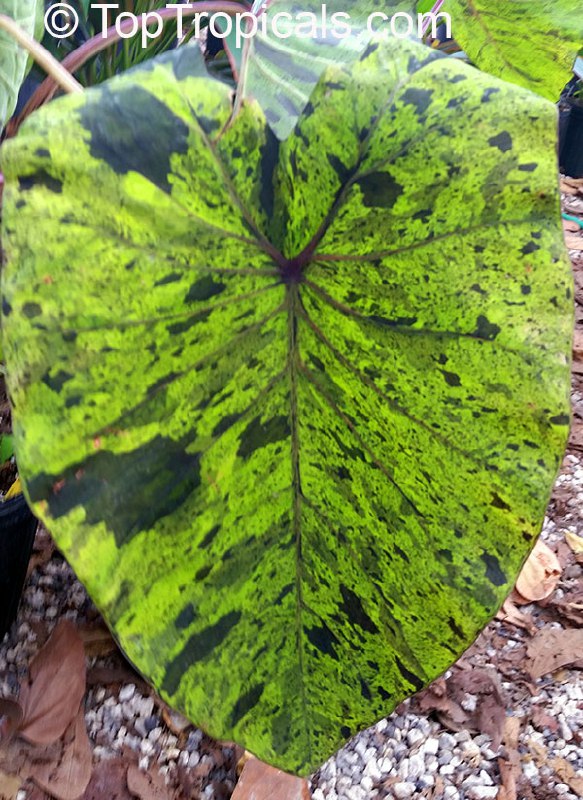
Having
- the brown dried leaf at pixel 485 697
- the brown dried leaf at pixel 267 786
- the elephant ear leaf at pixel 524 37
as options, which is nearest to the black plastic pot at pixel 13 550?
the brown dried leaf at pixel 267 786

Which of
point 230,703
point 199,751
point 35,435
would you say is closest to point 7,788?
point 199,751

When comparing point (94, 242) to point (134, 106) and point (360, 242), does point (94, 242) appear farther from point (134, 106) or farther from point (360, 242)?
point (360, 242)

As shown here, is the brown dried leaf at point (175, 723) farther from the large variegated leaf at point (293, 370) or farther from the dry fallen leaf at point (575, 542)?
the dry fallen leaf at point (575, 542)

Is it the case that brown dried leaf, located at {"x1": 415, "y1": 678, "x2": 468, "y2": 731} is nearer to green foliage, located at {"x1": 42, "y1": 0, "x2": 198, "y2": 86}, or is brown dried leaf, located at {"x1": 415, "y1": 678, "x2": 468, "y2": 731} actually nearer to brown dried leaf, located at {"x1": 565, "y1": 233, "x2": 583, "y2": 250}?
green foliage, located at {"x1": 42, "y1": 0, "x2": 198, "y2": 86}

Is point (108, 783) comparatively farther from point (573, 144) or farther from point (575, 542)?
point (573, 144)
